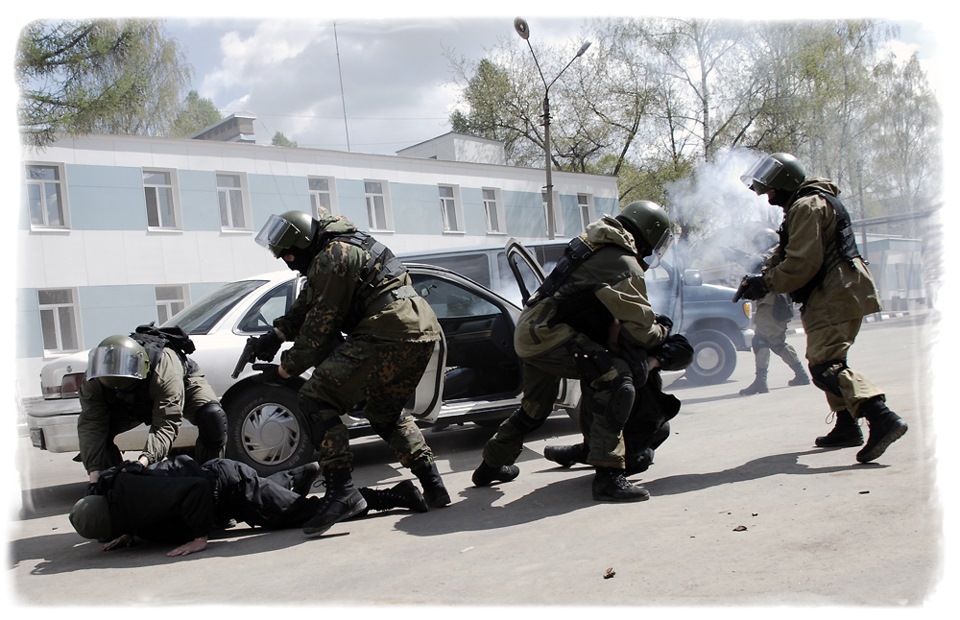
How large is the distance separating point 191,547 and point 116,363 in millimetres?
1046

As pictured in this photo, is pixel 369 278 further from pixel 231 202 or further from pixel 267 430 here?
pixel 231 202

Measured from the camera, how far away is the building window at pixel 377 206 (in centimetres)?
2336

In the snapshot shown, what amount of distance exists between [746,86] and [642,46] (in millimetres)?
2897

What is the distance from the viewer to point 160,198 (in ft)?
64.9

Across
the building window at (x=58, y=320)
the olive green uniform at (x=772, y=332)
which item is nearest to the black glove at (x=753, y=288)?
the olive green uniform at (x=772, y=332)

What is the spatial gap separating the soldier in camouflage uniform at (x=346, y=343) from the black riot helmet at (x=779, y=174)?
2234mm

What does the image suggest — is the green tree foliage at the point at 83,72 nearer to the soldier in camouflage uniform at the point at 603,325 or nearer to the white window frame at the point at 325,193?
the soldier in camouflage uniform at the point at 603,325

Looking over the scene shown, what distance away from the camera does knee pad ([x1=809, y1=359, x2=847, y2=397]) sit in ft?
15.3

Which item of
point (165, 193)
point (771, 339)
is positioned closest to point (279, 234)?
point (771, 339)

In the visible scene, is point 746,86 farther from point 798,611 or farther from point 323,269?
point 798,611

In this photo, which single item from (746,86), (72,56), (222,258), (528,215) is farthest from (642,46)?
(72,56)

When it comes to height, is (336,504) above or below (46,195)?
below

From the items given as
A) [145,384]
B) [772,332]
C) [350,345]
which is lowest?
[772,332]

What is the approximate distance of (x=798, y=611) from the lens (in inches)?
102
